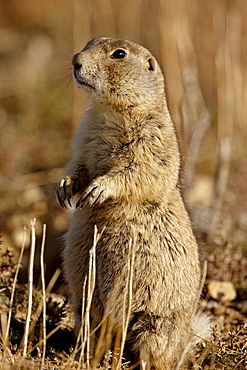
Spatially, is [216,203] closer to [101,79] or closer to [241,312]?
[241,312]

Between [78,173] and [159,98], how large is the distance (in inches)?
29.3

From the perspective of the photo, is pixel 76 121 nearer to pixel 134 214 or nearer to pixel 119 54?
pixel 119 54

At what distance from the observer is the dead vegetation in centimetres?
396

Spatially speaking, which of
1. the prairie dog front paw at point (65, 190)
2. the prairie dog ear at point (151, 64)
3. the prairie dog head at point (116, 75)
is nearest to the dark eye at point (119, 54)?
the prairie dog head at point (116, 75)

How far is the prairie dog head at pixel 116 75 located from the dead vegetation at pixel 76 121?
0.68 metres

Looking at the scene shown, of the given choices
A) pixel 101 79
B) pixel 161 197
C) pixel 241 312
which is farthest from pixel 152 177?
pixel 241 312

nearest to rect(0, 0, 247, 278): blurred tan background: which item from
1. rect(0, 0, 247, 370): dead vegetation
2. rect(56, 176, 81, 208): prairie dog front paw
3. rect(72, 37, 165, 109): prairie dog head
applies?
rect(0, 0, 247, 370): dead vegetation

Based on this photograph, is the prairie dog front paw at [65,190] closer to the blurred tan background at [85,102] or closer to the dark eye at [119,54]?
the dark eye at [119,54]

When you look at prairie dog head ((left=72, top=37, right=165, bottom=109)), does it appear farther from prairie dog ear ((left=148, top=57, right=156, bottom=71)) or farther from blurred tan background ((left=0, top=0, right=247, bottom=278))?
blurred tan background ((left=0, top=0, right=247, bottom=278))

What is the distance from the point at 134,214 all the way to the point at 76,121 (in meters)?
4.39

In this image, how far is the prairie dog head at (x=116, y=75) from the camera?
330cm

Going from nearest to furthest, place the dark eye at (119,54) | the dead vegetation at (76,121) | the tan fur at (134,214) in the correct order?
the tan fur at (134,214) → the dark eye at (119,54) → the dead vegetation at (76,121)

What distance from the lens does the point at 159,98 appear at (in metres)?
3.59

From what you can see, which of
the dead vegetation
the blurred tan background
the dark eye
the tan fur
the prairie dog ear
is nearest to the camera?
the tan fur
